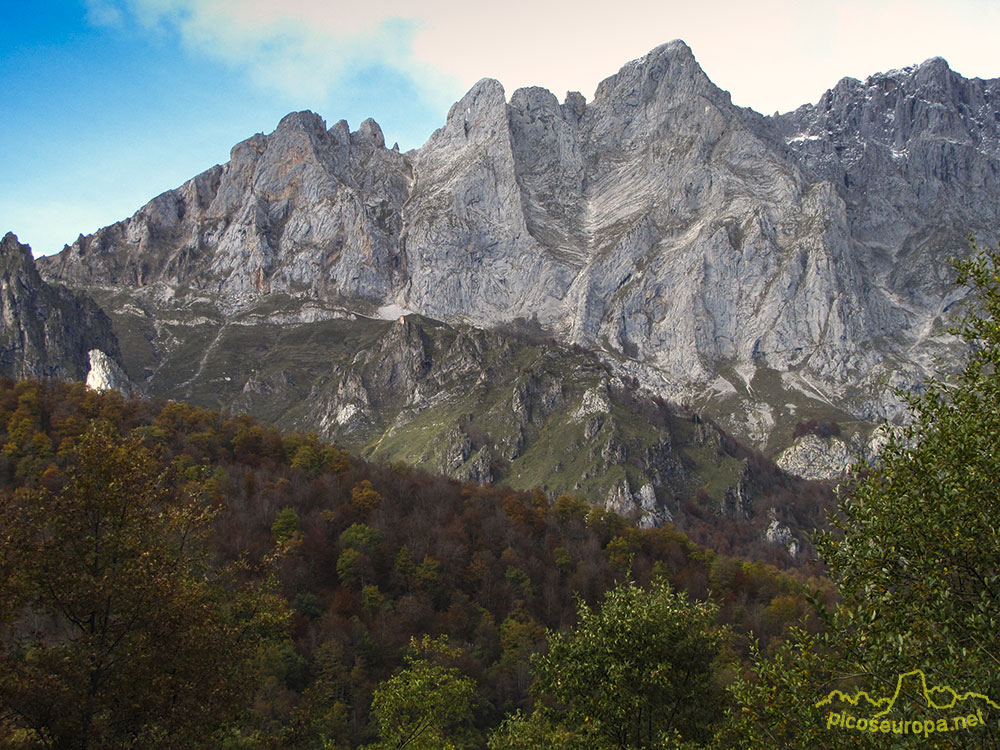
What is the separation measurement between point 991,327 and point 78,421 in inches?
3718

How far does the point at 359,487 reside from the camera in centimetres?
10138

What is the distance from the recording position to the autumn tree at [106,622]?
14219 millimetres

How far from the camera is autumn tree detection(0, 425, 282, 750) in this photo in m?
14.2

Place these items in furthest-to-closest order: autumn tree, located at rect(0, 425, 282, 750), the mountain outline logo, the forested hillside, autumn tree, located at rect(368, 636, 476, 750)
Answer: the forested hillside → autumn tree, located at rect(368, 636, 476, 750) → autumn tree, located at rect(0, 425, 282, 750) → the mountain outline logo

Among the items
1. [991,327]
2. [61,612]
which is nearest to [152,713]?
[61,612]

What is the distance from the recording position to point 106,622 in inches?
625

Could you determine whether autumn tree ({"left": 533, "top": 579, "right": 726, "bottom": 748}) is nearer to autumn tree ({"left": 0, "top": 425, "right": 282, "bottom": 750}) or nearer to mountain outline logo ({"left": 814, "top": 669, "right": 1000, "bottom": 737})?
mountain outline logo ({"left": 814, "top": 669, "right": 1000, "bottom": 737})

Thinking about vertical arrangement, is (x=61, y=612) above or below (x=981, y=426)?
below

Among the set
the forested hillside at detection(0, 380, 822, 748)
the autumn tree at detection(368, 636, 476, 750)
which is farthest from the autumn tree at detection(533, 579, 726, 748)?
the autumn tree at detection(368, 636, 476, 750)

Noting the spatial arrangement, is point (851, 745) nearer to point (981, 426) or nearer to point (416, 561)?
point (981, 426)

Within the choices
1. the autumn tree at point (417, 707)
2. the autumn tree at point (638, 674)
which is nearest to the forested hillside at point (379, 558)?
the autumn tree at point (638, 674)

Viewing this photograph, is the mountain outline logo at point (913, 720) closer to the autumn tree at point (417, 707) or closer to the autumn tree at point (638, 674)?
the autumn tree at point (638, 674)

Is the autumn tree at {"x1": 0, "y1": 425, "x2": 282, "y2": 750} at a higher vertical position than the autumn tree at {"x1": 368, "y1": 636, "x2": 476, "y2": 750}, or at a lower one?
higher

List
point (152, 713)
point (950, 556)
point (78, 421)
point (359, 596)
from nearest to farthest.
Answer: point (950, 556) → point (152, 713) → point (359, 596) → point (78, 421)
